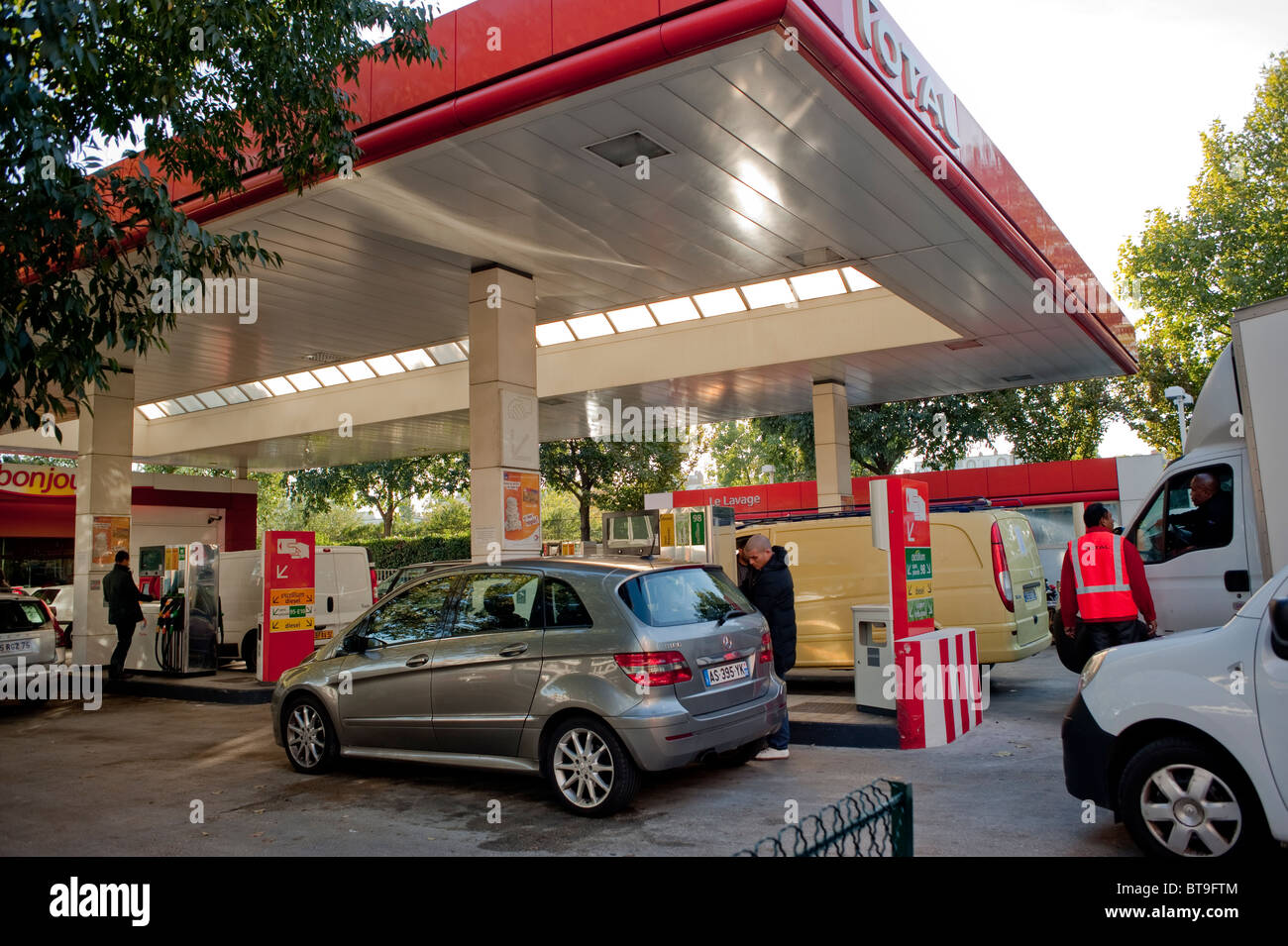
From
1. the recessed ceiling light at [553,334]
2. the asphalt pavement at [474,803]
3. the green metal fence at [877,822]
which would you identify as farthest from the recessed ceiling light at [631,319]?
the green metal fence at [877,822]

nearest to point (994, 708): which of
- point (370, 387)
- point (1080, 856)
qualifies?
point (1080, 856)

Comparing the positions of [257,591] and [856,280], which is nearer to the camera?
[257,591]

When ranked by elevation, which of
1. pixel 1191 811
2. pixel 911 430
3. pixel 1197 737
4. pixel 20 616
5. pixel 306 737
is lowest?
pixel 306 737

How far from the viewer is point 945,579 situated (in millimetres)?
10469

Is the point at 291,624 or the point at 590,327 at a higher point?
the point at 590,327

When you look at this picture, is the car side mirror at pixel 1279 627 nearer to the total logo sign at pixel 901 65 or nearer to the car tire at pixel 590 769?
the car tire at pixel 590 769

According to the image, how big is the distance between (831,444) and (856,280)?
Answer: 435 centimetres

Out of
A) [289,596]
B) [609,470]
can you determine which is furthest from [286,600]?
[609,470]

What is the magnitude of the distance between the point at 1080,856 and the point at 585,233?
7.76 m

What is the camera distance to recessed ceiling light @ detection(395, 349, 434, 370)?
1908 centimetres

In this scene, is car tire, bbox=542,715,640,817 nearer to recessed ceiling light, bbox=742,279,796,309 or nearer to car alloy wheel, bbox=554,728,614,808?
car alloy wheel, bbox=554,728,614,808

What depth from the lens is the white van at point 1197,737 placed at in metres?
4.27

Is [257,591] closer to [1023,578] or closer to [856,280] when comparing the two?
[856,280]
